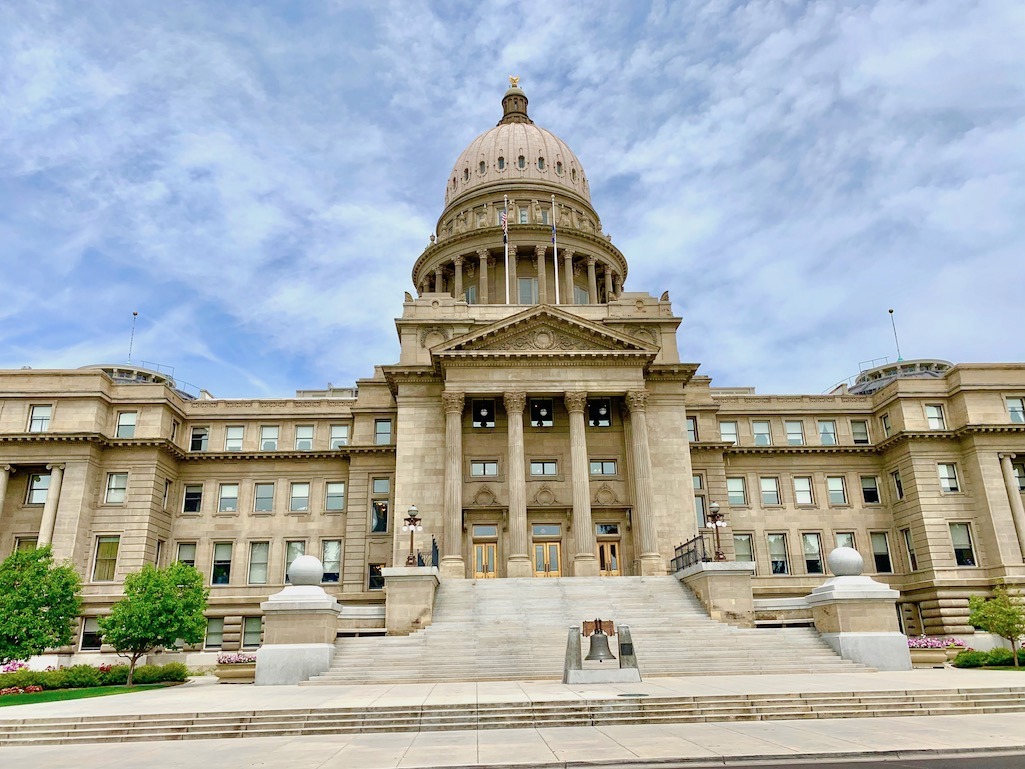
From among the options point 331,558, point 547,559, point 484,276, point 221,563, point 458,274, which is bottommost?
point 547,559

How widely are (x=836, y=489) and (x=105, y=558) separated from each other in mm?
49955

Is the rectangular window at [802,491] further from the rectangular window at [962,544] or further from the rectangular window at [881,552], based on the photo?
the rectangular window at [962,544]

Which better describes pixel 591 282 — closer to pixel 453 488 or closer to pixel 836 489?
pixel 836 489

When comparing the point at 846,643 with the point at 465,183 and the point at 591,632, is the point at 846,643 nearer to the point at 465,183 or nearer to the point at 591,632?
the point at 591,632

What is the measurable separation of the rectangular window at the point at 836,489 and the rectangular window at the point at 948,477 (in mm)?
6387

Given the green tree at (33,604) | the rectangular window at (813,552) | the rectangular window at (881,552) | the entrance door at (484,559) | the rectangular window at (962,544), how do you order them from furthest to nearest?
the rectangular window at (813,552), the rectangular window at (881,552), the rectangular window at (962,544), the entrance door at (484,559), the green tree at (33,604)

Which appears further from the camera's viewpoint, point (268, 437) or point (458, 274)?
point (458, 274)

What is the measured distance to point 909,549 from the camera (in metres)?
51.8

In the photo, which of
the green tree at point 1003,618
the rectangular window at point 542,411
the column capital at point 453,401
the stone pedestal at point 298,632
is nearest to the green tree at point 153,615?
the stone pedestal at point 298,632

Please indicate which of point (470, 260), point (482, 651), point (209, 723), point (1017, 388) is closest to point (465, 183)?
point (470, 260)

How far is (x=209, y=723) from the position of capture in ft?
55.6

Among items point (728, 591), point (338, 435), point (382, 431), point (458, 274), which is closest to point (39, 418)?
point (338, 435)

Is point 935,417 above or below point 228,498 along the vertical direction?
above

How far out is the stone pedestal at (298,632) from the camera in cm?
2630
